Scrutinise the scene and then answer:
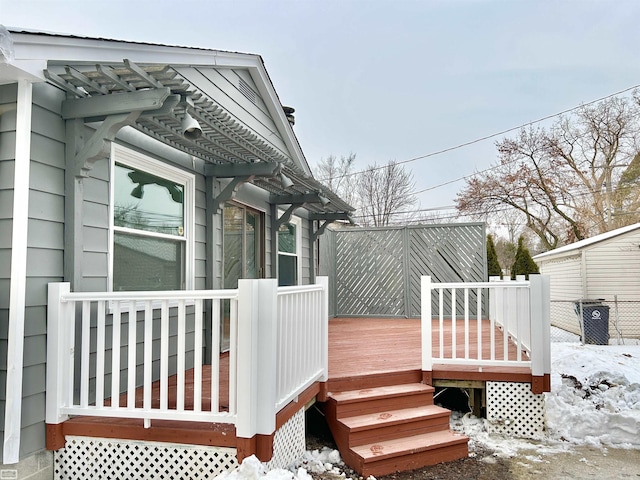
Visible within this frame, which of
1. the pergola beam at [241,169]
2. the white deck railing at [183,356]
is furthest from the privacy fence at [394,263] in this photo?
the white deck railing at [183,356]

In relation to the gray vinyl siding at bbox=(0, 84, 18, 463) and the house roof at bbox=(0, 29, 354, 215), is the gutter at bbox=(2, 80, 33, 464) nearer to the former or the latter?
the gray vinyl siding at bbox=(0, 84, 18, 463)

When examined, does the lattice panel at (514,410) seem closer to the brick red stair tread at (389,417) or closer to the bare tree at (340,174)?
the brick red stair tread at (389,417)

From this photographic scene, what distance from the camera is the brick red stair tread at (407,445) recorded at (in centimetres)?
323

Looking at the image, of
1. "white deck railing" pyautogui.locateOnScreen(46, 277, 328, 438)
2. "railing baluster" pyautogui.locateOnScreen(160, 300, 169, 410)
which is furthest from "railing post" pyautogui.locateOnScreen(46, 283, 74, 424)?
"railing baluster" pyautogui.locateOnScreen(160, 300, 169, 410)

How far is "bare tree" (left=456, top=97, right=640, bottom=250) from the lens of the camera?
1725 cm

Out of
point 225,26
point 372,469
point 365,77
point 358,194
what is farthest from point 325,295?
point 365,77

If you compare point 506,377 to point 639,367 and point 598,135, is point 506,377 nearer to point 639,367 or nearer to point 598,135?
point 639,367

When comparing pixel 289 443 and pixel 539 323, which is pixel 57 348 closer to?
pixel 289 443

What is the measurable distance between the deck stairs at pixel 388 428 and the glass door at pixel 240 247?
182 cm

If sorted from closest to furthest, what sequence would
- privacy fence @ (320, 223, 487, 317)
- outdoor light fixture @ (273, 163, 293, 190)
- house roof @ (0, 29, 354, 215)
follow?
house roof @ (0, 29, 354, 215)
outdoor light fixture @ (273, 163, 293, 190)
privacy fence @ (320, 223, 487, 317)

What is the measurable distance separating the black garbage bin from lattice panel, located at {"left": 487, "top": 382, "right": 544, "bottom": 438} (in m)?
5.69

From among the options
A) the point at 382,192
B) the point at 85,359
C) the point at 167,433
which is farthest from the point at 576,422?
the point at 382,192

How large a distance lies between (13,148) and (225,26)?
1053 centimetres

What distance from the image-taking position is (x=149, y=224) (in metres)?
3.78
